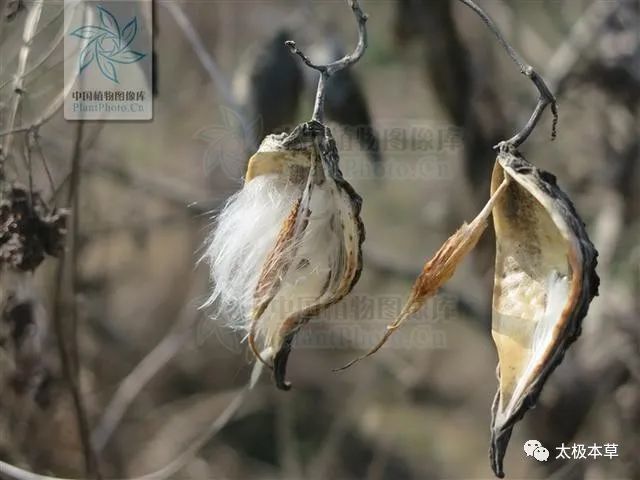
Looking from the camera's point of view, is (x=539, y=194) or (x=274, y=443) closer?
(x=539, y=194)

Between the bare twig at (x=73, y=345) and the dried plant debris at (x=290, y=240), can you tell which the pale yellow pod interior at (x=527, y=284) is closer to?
the dried plant debris at (x=290, y=240)

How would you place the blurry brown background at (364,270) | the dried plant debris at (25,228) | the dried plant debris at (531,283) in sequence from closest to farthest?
the dried plant debris at (531,283), the dried plant debris at (25,228), the blurry brown background at (364,270)

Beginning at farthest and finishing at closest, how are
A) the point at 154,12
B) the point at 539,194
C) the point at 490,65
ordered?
the point at 490,65 → the point at 154,12 → the point at 539,194

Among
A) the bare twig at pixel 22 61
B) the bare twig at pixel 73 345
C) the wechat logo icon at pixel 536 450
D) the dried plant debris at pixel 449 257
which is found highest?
the bare twig at pixel 22 61

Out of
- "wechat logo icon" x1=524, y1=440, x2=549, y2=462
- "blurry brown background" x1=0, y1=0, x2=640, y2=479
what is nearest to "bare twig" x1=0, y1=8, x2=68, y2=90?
"blurry brown background" x1=0, y1=0, x2=640, y2=479

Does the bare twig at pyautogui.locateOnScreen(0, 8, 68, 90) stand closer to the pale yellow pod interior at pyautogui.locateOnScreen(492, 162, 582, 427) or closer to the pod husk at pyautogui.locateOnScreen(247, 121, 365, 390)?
the pod husk at pyautogui.locateOnScreen(247, 121, 365, 390)

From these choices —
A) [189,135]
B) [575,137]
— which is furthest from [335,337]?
[575,137]

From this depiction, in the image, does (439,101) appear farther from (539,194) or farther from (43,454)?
(43,454)

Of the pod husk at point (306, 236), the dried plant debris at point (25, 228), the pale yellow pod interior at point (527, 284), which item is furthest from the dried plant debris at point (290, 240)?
the dried plant debris at point (25, 228)
